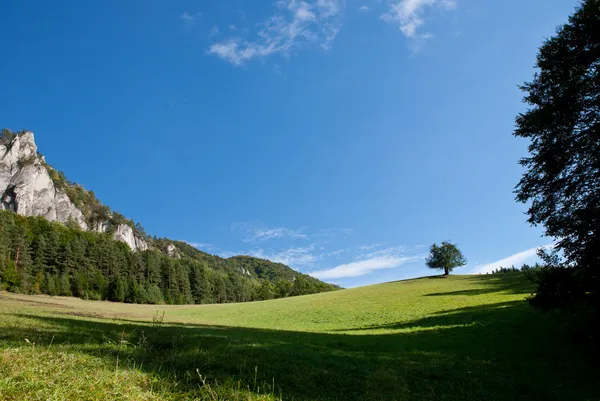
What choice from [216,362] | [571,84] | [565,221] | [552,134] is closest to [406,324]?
[565,221]

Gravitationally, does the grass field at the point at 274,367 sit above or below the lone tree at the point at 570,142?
below

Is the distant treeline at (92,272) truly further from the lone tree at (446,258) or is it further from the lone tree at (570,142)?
the lone tree at (570,142)

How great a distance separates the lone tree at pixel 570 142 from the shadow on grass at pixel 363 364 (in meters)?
5.67

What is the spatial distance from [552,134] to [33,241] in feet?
451

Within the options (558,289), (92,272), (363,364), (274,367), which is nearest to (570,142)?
(558,289)

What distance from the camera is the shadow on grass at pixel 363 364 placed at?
829 cm

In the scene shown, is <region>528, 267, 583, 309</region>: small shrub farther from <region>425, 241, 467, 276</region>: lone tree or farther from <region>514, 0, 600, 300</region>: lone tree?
<region>425, 241, 467, 276</region>: lone tree

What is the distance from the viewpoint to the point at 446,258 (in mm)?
97500

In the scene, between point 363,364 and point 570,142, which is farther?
point 570,142

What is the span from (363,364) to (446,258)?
3739 inches

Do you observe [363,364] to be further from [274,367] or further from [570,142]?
[570,142]

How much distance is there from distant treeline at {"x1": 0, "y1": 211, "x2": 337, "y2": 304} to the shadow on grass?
301 ft

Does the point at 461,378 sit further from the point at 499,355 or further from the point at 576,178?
the point at 576,178

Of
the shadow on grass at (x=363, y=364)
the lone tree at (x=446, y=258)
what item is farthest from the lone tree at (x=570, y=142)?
the lone tree at (x=446, y=258)
